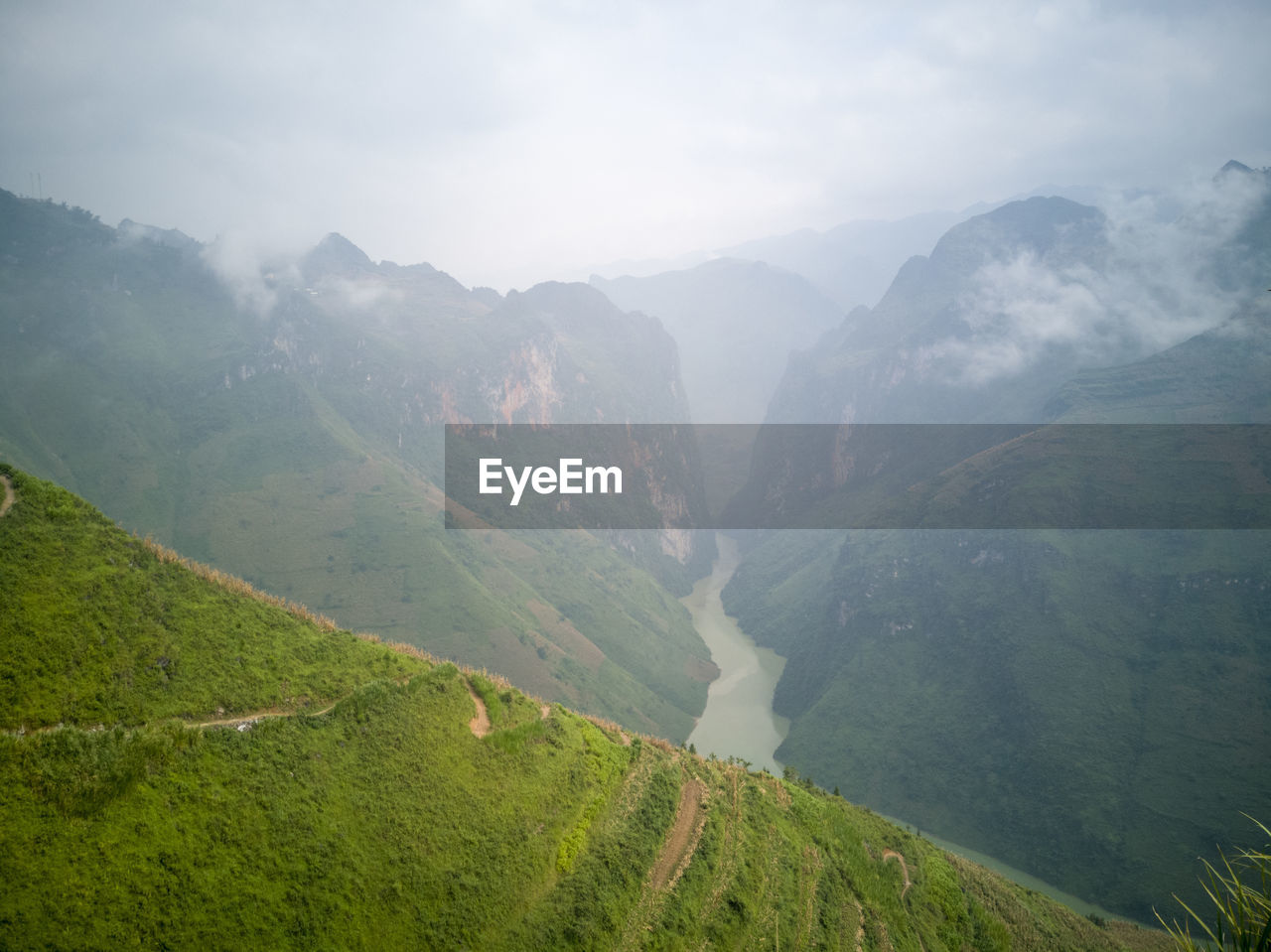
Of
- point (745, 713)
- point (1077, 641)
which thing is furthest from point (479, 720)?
point (745, 713)

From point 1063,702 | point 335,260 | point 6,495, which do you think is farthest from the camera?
point 335,260

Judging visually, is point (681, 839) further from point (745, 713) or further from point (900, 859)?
point (745, 713)

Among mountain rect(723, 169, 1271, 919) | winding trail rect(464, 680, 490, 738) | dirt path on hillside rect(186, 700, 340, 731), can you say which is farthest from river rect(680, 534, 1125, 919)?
dirt path on hillside rect(186, 700, 340, 731)

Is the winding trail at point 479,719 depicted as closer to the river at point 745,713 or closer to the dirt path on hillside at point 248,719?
the dirt path on hillside at point 248,719

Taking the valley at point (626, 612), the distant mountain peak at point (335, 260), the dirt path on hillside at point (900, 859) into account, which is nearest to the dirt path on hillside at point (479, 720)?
the valley at point (626, 612)

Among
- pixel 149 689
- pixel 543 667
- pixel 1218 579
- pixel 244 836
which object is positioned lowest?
pixel 543 667

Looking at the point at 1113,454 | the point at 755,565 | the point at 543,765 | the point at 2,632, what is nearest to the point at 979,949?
the point at 543,765

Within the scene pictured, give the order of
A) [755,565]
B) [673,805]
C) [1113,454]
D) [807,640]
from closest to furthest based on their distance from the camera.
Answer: [673,805], [1113,454], [807,640], [755,565]

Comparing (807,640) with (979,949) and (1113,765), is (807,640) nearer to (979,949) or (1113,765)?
(1113,765)
